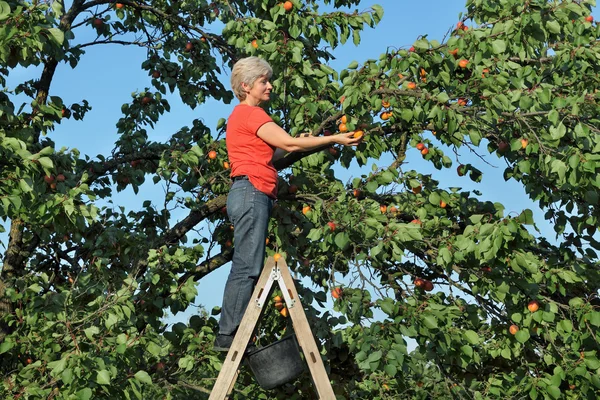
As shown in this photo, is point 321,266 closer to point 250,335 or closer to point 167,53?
point 250,335

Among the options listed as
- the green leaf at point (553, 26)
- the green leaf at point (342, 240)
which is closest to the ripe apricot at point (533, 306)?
the green leaf at point (342, 240)

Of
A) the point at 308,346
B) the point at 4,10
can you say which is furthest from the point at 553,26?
the point at 4,10

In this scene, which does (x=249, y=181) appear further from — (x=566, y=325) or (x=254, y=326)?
(x=566, y=325)

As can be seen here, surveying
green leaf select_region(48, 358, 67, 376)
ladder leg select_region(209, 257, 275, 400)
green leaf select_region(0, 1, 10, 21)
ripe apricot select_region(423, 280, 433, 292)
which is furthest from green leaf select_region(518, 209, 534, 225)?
green leaf select_region(0, 1, 10, 21)

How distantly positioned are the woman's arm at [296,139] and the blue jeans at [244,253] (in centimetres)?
35

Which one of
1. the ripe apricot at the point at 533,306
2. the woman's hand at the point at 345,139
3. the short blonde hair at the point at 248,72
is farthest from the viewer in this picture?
the ripe apricot at the point at 533,306

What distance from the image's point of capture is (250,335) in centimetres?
464

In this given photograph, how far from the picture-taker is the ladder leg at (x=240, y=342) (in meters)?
4.54

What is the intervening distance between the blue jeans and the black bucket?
0.24 meters

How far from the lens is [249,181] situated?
4.97 m

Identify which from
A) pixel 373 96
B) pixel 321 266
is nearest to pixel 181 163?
pixel 321 266

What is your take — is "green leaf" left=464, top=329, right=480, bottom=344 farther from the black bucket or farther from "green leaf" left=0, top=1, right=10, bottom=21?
"green leaf" left=0, top=1, right=10, bottom=21

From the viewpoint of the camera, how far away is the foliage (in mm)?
5719

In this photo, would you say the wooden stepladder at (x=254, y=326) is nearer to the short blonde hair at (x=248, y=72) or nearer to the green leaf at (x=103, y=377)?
the green leaf at (x=103, y=377)
